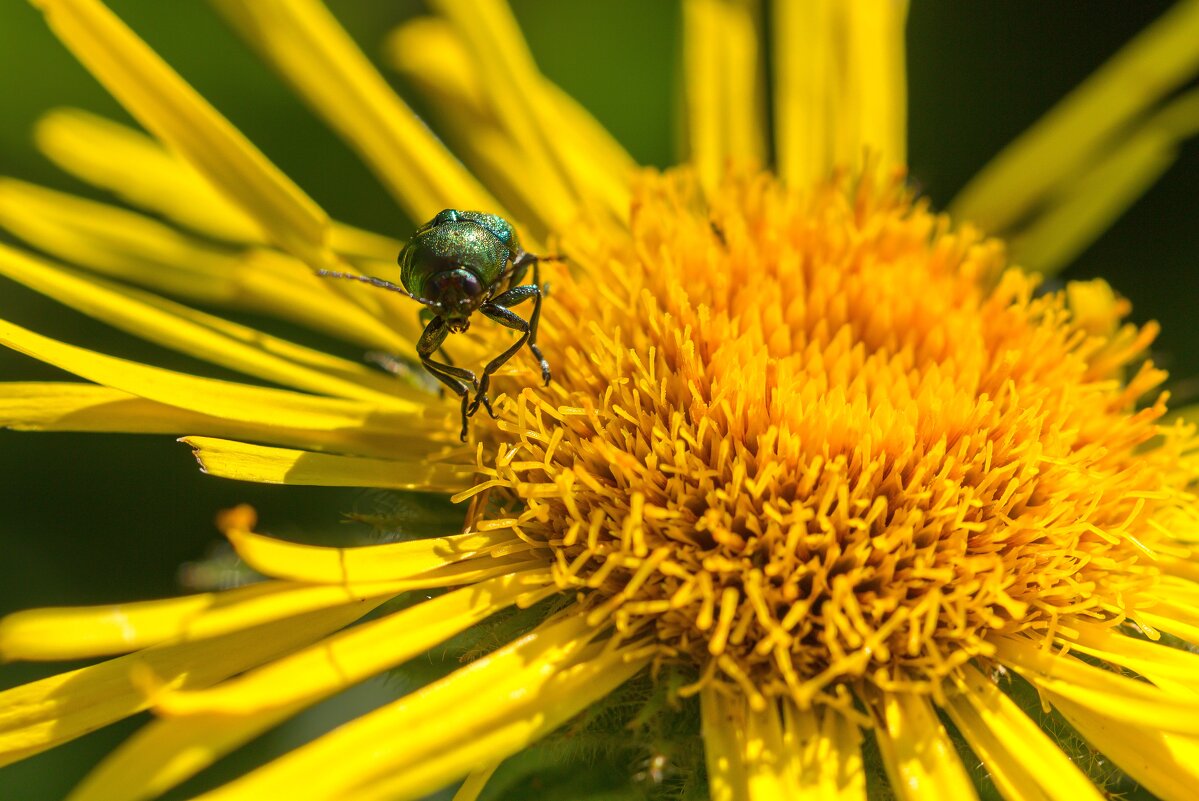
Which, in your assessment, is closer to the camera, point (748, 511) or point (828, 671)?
point (828, 671)

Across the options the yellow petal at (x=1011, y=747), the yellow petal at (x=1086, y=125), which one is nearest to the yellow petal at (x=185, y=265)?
the yellow petal at (x=1011, y=747)

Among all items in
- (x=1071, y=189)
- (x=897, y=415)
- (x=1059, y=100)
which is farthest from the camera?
(x=1059, y=100)

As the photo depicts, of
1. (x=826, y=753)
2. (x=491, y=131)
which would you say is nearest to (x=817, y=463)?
(x=826, y=753)

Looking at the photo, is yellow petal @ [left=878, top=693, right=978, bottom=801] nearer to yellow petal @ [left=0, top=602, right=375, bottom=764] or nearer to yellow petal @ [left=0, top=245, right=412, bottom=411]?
yellow petal @ [left=0, top=602, right=375, bottom=764]

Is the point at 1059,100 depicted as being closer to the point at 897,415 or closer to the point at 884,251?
the point at 884,251

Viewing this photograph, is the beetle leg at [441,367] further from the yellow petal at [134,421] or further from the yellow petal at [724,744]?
the yellow petal at [724,744]

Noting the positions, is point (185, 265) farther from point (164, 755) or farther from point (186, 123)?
point (164, 755)

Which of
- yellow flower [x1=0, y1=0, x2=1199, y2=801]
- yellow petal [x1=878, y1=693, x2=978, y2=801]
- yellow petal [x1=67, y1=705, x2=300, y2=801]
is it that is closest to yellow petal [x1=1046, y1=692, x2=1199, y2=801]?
yellow flower [x1=0, y1=0, x2=1199, y2=801]

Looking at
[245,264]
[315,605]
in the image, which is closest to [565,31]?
[245,264]
